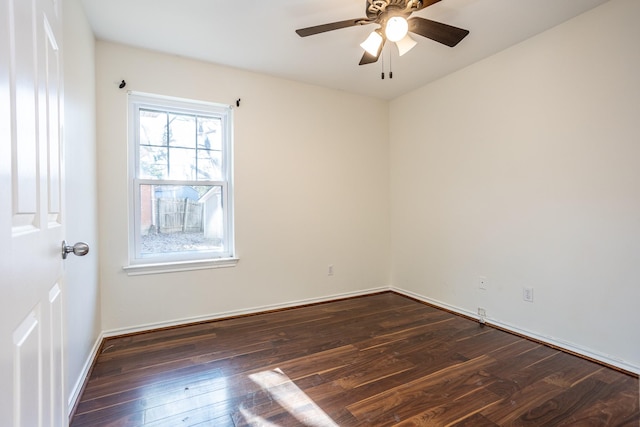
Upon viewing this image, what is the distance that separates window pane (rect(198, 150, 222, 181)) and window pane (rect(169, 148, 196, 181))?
0.06 m

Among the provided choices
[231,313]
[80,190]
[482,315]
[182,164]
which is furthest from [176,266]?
[482,315]

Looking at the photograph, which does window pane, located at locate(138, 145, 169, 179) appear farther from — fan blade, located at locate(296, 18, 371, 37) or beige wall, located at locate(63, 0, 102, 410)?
fan blade, located at locate(296, 18, 371, 37)

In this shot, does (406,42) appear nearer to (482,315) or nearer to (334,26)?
(334,26)

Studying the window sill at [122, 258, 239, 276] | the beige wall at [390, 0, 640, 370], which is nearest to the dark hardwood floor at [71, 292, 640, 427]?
the beige wall at [390, 0, 640, 370]

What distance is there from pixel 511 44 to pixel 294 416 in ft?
10.6

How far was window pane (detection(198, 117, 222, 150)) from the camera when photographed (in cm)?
310

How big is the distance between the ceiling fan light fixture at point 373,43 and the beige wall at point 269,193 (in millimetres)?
1449

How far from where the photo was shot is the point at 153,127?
290 centimetres

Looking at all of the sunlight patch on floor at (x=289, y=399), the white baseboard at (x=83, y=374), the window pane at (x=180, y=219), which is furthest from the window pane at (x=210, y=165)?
the sunlight patch on floor at (x=289, y=399)

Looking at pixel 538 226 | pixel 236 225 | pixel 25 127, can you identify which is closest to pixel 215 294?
pixel 236 225

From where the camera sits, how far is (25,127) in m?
0.75

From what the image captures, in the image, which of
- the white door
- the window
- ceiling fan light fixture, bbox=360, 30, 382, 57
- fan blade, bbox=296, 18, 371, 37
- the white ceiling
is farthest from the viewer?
the window

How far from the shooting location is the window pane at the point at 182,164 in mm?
2961

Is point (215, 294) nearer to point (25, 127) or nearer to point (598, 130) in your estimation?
point (25, 127)
